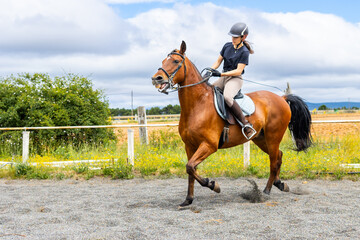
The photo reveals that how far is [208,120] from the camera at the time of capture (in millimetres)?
5523

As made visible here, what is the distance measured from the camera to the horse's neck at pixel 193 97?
554cm

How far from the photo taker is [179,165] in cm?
923

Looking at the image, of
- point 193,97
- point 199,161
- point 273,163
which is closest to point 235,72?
point 193,97

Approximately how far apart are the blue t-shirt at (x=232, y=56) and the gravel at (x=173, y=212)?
2341 millimetres

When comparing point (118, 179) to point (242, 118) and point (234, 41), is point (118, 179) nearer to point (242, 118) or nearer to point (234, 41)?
point (242, 118)

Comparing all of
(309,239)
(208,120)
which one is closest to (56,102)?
(208,120)

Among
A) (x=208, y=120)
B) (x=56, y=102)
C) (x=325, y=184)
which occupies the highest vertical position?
(x=56, y=102)

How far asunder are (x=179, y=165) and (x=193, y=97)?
3.99 metres

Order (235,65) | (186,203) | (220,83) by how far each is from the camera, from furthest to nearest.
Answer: (220,83) → (235,65) → (186,203)

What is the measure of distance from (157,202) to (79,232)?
77.3 inches

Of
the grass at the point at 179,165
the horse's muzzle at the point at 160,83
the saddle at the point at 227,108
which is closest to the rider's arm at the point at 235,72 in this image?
the saddle at the point at 227,108

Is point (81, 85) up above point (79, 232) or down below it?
above

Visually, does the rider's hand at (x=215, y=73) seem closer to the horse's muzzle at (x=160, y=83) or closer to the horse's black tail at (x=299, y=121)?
the horse's muzzle at (x=160, y=83)

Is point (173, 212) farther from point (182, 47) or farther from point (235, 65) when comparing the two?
point (235, 65)
